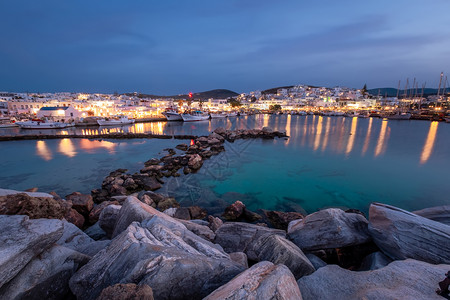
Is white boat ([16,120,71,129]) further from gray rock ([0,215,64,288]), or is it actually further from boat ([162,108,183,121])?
gray rock ([0,215,64,288])

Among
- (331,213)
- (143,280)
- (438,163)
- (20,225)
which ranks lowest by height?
(438,163)

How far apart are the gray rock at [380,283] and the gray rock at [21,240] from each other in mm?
3469

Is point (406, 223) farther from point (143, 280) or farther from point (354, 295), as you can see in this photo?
point (143, 280)

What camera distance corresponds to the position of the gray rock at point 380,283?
241 centimetres

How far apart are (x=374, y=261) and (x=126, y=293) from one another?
441cm

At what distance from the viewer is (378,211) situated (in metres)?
4.55

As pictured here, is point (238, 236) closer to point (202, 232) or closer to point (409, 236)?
point (202, 232)

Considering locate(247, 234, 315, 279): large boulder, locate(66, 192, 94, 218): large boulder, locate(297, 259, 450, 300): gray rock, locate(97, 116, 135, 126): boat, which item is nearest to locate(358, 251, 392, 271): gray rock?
locate(297, 259, 450, 300): gray rock

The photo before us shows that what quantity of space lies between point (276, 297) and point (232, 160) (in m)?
14.9

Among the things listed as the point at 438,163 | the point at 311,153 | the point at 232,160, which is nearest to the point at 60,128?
the point at 232,160

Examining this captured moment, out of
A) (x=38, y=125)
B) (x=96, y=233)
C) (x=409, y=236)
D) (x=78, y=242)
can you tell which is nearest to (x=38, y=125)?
(x=38, y=125)

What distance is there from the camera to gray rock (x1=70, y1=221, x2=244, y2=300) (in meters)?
2.43

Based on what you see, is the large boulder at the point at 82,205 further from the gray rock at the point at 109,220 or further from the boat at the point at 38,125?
the boat at the point at 38,125

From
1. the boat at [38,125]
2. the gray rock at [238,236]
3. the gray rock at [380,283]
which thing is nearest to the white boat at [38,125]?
the boat at [38,125]
